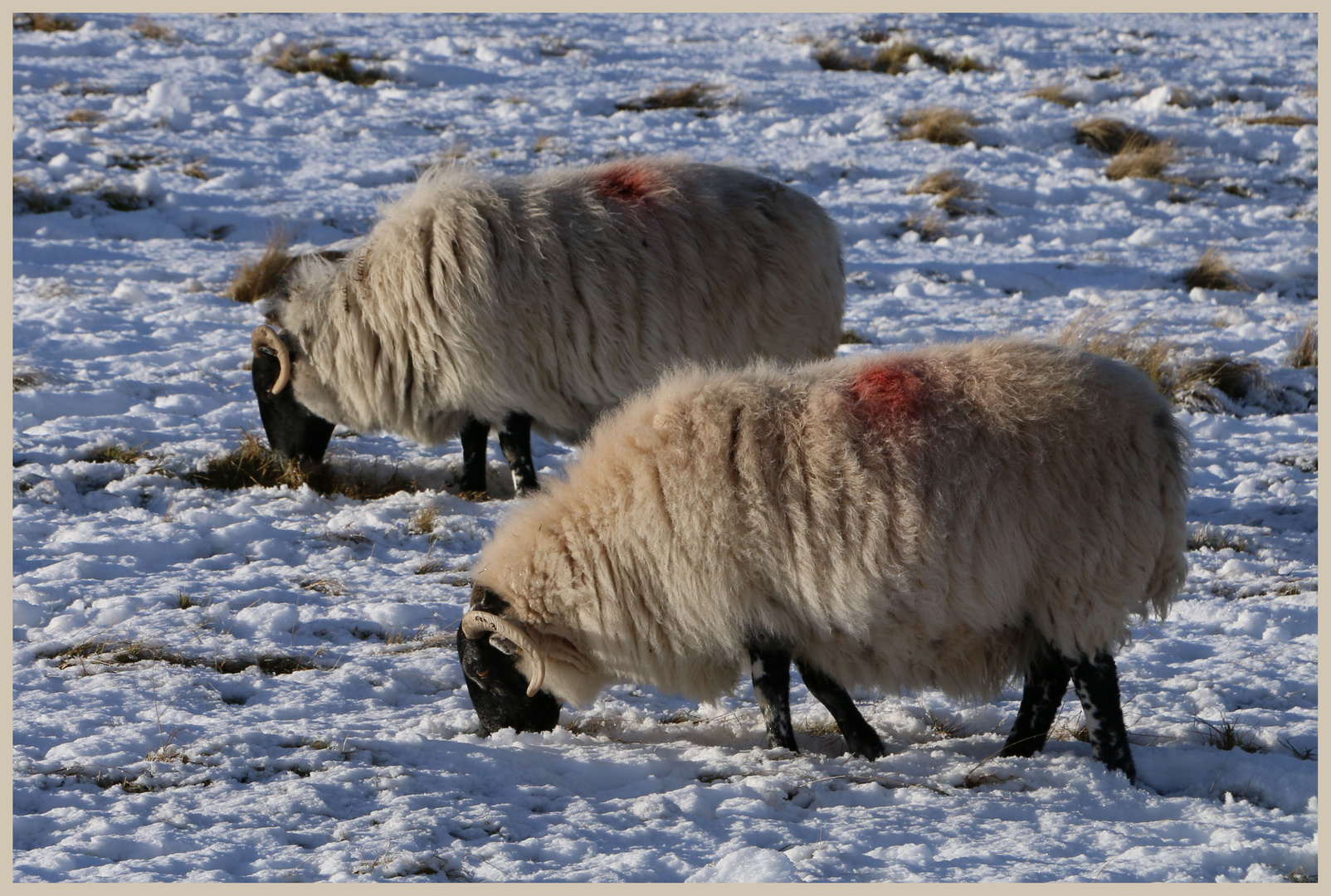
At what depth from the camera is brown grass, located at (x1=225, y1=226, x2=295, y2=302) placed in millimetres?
9031

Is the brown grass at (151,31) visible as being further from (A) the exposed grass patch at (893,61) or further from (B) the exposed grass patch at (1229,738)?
(B) the exposed grass patch at (1229,738)

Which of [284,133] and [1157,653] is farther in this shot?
[284,133]

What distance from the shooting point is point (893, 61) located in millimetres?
14820

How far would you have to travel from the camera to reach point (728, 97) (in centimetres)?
1332

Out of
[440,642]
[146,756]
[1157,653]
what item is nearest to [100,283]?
[440,642]

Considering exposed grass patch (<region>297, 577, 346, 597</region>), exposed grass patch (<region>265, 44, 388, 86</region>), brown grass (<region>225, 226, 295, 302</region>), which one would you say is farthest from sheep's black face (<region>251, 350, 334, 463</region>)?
exposed grass patch (<region>265, 44, 388, 86</region>)

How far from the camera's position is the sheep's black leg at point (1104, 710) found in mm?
4008

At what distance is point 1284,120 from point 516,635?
1245 centimetres

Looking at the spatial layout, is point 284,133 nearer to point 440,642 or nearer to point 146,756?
point 440,642

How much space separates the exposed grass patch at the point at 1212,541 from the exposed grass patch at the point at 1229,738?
1.93 metres

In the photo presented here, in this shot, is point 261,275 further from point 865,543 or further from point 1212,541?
point 1212,541

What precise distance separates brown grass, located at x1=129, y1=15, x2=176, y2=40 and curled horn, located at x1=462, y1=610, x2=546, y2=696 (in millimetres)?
12058

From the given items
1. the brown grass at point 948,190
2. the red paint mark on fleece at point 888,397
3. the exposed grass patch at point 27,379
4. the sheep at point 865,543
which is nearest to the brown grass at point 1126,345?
the brown grass at point 948,190

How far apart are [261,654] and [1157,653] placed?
368 centimetres
